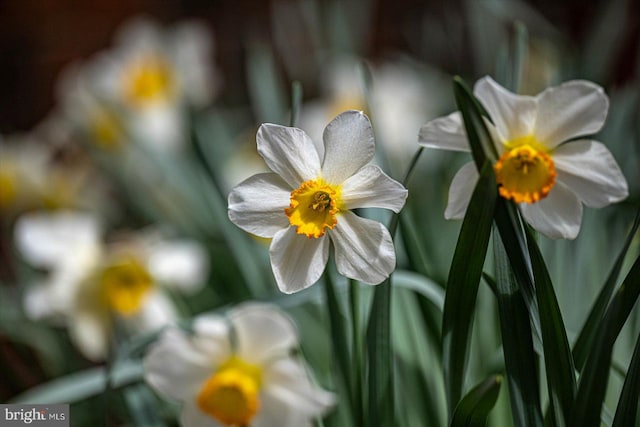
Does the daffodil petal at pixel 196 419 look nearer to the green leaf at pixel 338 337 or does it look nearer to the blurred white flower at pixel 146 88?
the green leaf at pixel 338 337

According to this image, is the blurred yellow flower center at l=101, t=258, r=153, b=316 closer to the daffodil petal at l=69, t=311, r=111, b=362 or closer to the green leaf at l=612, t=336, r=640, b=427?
the daffodil petal at l=69, t=311, r=111, b=362

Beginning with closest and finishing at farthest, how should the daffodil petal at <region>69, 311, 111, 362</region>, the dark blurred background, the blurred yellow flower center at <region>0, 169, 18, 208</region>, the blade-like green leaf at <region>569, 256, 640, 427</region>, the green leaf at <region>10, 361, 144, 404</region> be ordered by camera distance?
1. the blade-like green leaf at <region>569, 256, 640, 427</region>
2. the green leaf at <region>10, 361, 144, 404</region>
3. the daffodil petal at <region>69, 311, 111, 362</region>
4. the blurred yellow flower center at <region>0, 169, 18, 208</region>
5. the dark blurred background

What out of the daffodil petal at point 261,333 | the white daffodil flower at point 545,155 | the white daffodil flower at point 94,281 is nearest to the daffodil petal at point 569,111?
the white daffodil flower at point 545,155

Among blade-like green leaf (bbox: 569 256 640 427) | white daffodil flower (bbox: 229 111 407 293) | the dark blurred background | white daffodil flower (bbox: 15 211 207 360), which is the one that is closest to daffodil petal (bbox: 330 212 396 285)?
white daffodil flower (bbox: 229 111 407 293)

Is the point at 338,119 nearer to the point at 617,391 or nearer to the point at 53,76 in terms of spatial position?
the point at 617,391

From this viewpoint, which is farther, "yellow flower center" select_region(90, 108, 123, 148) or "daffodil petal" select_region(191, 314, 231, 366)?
"yellow flower center" select_region(90, 108, 123, 148)

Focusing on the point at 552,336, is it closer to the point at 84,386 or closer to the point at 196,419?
the point at 196,419

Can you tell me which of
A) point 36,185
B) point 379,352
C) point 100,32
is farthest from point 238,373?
point 100,32
